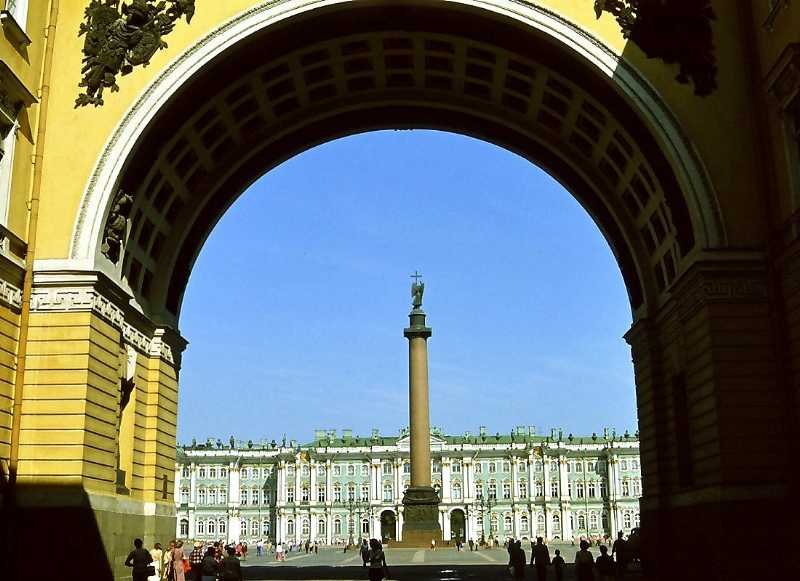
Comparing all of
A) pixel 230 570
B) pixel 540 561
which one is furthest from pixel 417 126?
pixel 230 570

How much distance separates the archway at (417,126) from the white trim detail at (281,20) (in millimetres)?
60

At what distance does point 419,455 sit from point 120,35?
5567 cm

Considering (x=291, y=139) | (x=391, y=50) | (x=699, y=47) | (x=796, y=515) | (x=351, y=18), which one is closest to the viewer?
(x=796, y=515)

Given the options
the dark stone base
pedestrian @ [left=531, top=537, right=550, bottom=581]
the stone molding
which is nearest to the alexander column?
the dark stone base

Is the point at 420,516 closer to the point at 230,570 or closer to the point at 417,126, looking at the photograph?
the point at 417,126

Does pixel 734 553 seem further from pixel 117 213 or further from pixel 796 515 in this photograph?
pixel 117 213

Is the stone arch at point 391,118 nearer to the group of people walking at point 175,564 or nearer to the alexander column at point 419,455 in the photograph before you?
the group of people walking at point 175,564

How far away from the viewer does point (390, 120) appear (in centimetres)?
3919

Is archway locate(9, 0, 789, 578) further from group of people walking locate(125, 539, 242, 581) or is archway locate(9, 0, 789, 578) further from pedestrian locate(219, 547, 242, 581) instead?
pedestrian locate(219, 547, 242, 581)

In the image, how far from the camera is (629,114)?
3197cm

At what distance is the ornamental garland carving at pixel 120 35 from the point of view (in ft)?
100

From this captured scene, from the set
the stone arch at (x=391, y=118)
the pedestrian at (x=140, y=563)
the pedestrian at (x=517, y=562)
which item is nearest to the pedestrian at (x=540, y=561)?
the pedestrian at (x=517, y=562)

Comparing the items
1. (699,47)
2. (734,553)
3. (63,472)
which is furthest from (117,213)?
(734,553)

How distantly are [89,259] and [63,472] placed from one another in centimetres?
629
